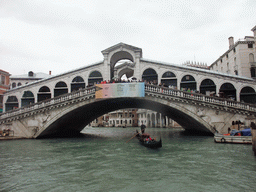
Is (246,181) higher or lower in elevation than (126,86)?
lower

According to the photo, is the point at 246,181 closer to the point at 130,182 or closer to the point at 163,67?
the point at 130,182

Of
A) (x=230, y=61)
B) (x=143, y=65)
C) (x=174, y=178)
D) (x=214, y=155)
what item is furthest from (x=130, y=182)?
Result: (x=230, y=61)

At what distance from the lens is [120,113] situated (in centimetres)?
7075

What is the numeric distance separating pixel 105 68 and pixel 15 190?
56.1ft

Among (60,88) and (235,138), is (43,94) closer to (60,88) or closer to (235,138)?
(60,88)

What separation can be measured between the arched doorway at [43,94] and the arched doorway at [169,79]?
12882 mm

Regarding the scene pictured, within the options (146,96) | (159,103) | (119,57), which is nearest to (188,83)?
(159,103)

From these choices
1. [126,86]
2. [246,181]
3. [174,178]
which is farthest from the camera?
[126,86]

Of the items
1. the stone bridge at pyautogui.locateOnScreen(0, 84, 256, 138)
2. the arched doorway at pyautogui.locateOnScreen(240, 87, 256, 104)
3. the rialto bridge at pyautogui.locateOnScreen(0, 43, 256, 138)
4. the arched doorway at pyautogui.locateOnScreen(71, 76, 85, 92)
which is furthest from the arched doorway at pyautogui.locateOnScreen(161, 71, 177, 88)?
the arched doorway at pyautogui.locateOnScreen(71, 76, 85, 92)

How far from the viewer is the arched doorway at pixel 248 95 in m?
20.2

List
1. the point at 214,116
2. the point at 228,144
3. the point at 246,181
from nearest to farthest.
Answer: the point at 246,181 → the point at 228,144 → the point at 214,116

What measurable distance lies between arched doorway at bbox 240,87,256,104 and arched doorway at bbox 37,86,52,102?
67.0ft

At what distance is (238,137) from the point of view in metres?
14.5

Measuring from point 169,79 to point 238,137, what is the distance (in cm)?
922
